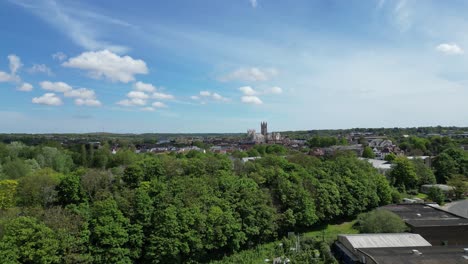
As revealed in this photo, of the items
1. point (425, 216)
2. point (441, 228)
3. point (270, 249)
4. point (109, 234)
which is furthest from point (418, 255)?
point (109, 234)

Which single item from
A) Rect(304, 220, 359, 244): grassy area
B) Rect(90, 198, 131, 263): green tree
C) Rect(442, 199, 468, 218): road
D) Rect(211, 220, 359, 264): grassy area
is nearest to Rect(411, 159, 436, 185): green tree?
Rect(442, 199, 468, 218): road

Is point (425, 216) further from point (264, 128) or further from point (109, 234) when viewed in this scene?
point (264, 128)

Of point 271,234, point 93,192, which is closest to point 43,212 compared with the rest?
point 93,192

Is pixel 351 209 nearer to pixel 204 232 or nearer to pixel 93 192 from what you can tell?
pixel 204 232

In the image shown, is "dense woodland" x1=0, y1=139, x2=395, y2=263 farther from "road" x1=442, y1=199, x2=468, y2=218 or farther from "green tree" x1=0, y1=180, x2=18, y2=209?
"road" x1=442, y1=199, x2=468, y2=218

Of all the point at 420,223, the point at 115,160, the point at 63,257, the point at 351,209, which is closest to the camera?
the point at 63,257
